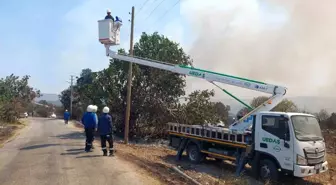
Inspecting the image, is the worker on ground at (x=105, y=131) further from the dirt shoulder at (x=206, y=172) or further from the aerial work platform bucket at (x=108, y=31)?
the aerial work platform bucket at (x=108, y=31)

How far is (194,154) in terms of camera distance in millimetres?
14797

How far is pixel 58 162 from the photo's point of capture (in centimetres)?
1094

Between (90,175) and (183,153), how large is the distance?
319 inches

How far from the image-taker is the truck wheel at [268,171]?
10.9 metres

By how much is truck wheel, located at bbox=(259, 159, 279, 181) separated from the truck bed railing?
1.17m

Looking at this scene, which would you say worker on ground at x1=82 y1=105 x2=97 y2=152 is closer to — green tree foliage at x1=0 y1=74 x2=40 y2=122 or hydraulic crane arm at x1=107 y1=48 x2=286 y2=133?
hydraulic crane arm at x1=107 y1=48 x2=286 y2=133

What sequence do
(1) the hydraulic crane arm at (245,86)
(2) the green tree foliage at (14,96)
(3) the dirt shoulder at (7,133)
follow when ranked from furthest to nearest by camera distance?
(2) the green tree foliage at (14,96)
(3) the dirt shoulder at (7,133)
(1) the hydraulic crane arm at (245,86)

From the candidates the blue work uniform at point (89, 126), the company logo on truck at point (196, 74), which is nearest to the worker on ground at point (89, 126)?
the blue work uniform at point (89, 126)

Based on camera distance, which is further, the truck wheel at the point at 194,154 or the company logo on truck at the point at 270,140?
the truck wheel at the point at 194,154

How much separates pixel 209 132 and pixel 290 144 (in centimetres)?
398

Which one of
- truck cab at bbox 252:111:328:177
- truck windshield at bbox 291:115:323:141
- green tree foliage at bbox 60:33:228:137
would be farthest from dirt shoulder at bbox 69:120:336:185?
green tree foliage at bbox 60:33:228:137

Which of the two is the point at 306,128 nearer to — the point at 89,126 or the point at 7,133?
the point at 89,126

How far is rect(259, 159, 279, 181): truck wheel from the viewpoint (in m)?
10.9

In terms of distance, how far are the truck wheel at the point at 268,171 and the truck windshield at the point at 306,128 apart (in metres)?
1.25
